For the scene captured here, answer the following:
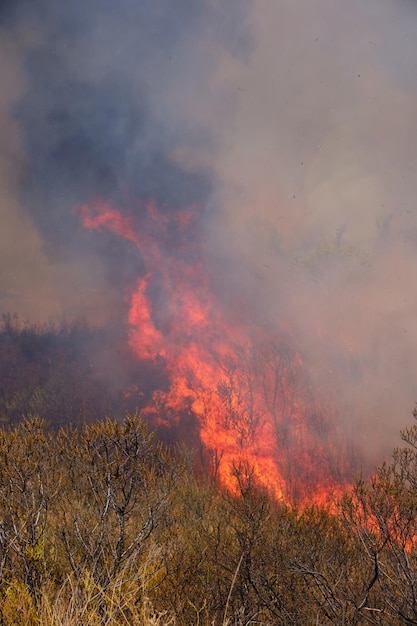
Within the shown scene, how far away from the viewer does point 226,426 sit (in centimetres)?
6938

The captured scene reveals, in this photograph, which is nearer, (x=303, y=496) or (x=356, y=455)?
(x=303, y=496)

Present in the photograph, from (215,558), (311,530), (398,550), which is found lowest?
(215,558)

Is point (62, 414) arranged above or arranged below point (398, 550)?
above

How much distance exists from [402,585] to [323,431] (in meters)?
55.8

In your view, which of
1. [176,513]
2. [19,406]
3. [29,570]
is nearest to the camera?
[29,570]

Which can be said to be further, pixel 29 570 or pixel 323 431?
pixel 323 431

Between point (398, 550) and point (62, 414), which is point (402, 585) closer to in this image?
point (398, 550)

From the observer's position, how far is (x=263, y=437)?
65562 millimetres

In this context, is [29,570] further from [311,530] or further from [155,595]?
[311,530]

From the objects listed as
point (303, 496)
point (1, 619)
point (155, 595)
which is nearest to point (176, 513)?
point (155, 595)

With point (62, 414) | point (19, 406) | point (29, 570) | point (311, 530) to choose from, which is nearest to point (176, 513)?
point (311, 530)

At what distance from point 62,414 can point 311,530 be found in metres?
81.8

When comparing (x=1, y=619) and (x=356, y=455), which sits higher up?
(x=356, y=455)

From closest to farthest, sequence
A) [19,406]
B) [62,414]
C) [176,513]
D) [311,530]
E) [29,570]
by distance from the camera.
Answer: [29,570] < [311,530] < [176,513] < [62,414] < [19,406]
